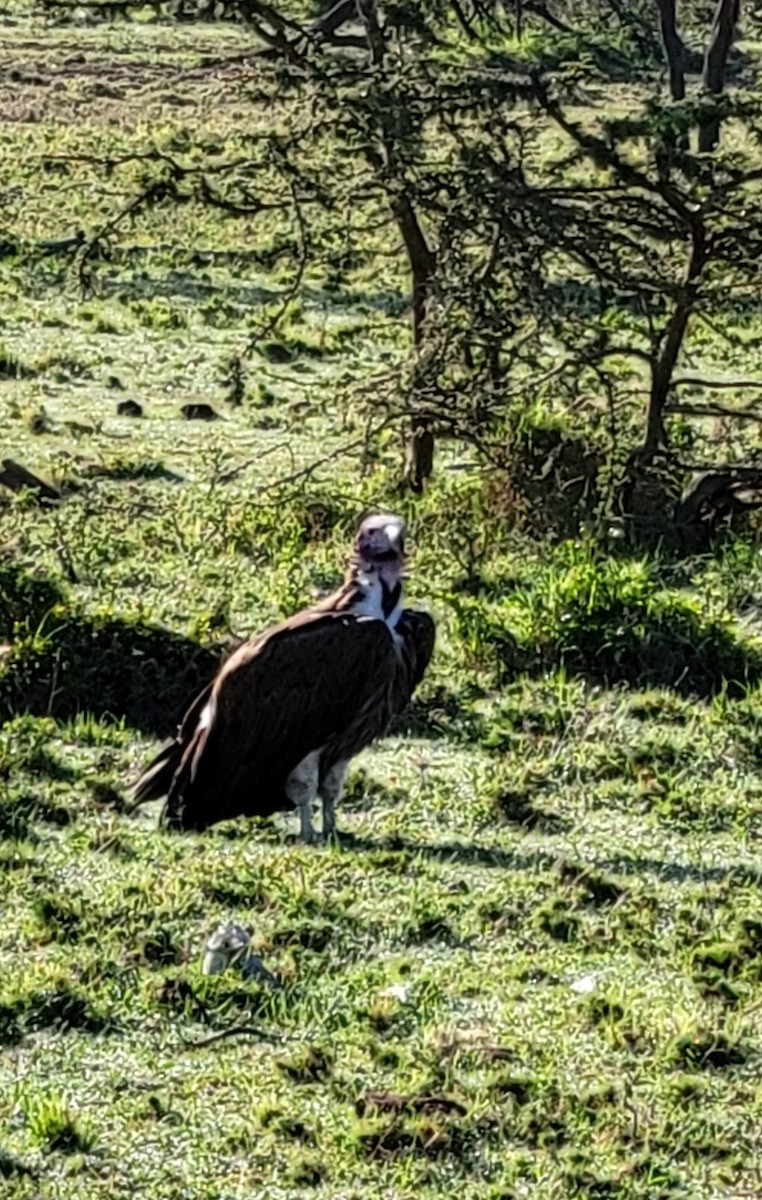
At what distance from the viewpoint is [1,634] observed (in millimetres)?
7996

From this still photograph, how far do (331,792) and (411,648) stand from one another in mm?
485

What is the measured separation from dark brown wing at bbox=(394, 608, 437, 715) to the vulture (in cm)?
4

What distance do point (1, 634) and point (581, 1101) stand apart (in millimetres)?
3672

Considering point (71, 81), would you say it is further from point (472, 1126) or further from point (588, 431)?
point (472, 1126)

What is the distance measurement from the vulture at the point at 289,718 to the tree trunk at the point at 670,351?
3.14 m

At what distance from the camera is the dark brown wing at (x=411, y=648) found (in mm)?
6699

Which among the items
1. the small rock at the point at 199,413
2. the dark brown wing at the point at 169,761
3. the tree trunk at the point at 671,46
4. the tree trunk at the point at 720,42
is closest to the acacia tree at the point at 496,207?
the small rock at the point at 199,413

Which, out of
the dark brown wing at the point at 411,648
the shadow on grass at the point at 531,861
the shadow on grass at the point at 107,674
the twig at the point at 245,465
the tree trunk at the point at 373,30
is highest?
the tree trunk at the point at 373,30

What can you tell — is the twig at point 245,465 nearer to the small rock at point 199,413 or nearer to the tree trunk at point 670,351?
the small rock at point 199,413

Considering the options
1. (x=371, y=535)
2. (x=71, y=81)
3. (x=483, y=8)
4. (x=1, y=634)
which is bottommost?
(x=71, y=81)

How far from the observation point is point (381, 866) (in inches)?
249

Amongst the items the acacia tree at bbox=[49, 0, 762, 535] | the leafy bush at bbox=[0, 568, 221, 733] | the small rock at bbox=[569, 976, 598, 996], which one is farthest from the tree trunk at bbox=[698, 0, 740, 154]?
the small rock at bbox=[569, 976, 598, 996]

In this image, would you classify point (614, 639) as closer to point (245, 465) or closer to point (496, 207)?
point (496, 207)

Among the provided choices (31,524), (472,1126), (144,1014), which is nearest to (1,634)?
(31,524)
